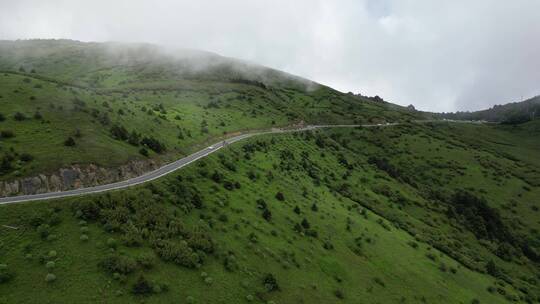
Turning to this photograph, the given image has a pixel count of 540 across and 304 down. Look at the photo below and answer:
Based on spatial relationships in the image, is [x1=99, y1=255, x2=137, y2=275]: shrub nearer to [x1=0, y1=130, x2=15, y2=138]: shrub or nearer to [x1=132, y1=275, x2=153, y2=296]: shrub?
[x1=132, y1=275, x2=153, y2=296]: shrub

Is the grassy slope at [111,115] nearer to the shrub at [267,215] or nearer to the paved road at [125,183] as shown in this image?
the paved road at [125,183]

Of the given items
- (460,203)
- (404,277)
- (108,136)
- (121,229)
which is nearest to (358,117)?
(460,203)

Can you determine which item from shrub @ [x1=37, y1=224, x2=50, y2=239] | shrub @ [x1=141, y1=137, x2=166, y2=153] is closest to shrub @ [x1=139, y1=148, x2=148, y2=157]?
shrub @ [x1=141, y1=137, x2=166, y2=153]

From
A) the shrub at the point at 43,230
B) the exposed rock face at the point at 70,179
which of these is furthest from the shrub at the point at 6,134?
the shrub at the point at 43,230

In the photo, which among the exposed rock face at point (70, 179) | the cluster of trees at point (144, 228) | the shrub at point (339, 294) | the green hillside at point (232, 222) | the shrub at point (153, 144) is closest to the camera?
the green hillside at point (232, 222)

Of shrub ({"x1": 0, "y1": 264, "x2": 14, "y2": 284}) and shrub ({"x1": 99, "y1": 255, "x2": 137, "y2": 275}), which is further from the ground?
shrub ({"x1": 99, "y1": 255, "x2": 137, "y2": 275})

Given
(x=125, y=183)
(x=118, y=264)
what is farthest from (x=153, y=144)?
(x=118, y=264)

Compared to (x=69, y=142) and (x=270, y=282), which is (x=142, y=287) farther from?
(x=69, y=142)

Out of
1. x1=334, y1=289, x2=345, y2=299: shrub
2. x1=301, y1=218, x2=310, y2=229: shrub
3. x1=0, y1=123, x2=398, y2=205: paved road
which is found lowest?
x1=334, y1=289, x2=345, y2=299: shrub
